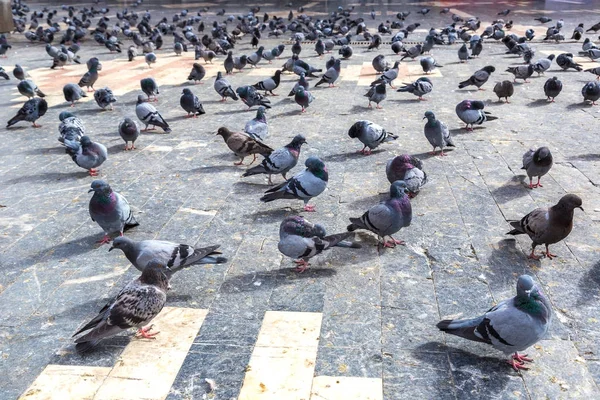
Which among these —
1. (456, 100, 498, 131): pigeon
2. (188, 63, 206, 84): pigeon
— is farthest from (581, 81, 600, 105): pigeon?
(188, 63, 206, 84): pigeon

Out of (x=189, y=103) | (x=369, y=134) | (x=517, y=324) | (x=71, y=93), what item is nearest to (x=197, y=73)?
(x=71, y=93)

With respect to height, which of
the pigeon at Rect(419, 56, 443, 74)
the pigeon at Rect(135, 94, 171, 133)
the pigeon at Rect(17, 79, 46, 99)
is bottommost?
the pigeon at Rect(419, 56, 443, 74)

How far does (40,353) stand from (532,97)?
41.3ft

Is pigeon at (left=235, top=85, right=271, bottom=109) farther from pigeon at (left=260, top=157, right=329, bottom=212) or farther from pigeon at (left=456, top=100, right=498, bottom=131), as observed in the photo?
pigeon at (left=260, top=157, right=329, bottom=212)

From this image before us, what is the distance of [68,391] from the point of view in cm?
424

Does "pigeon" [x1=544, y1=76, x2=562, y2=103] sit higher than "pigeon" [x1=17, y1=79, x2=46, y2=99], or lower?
lower

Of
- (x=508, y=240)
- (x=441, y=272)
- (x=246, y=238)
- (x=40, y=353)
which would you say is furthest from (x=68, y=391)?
(x=508, y=240)

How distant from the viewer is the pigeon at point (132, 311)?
4.57 m

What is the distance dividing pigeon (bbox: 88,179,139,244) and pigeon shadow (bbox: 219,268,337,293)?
170 cm

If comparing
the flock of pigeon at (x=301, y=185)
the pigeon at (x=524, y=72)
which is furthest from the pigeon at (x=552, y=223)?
the pigeon at (x=524, y=72)

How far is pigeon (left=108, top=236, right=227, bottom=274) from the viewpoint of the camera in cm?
545

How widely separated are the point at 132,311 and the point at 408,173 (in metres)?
4.31

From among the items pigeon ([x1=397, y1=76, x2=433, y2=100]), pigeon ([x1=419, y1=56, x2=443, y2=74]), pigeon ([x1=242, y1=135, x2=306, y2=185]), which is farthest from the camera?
pigeon ([x1=419, y1=56, x2=443, y2=74])

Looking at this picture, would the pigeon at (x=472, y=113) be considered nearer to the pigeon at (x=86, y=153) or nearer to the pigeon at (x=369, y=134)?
the pigeon at (x=369, y=134)
